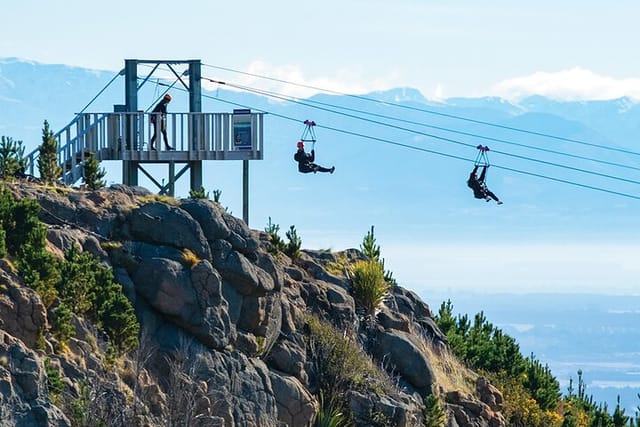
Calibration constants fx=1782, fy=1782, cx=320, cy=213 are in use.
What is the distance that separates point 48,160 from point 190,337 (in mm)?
6600

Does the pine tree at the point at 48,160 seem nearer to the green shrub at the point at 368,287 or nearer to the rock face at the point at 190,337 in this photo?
the rock face at the point at 190,337

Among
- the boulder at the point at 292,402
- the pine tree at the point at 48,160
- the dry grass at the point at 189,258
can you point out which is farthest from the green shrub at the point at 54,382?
the pine tree at the point at 48,160

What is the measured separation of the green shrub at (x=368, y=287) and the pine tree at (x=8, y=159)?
26.2 feet

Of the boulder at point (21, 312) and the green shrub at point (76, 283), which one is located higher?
the green shrub at point (76, 283)

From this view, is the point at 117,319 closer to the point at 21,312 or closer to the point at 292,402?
the point at 21,312

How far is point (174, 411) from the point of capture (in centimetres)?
2952

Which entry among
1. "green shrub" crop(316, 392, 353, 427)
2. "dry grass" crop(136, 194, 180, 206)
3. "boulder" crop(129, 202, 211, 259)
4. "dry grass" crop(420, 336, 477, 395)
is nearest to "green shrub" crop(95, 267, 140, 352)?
"boulder" crop(129, 202, 211, 259)

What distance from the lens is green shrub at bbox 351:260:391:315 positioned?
3900 cm

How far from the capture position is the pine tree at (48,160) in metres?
36.7

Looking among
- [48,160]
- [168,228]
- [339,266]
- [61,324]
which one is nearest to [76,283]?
[61,324]

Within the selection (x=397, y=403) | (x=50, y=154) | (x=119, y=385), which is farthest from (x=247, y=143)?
(x=119, y=385)

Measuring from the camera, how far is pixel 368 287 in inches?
1538

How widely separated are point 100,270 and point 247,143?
11809mm

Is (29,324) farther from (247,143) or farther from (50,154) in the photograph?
(247,143)
